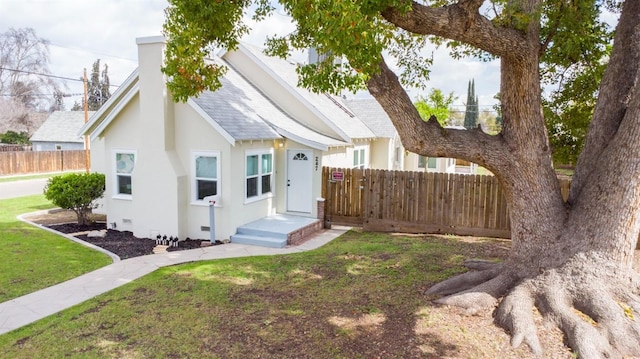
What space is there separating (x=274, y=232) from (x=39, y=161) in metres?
29.8

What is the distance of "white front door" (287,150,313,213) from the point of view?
14.6 m

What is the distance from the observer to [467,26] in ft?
21.1

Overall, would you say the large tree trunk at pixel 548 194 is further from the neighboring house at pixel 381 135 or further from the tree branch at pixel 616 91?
the neighboring house at pixel 381 135

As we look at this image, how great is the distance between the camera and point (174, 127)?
41.3ft

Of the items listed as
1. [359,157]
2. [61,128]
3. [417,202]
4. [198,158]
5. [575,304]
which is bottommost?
[575,304]

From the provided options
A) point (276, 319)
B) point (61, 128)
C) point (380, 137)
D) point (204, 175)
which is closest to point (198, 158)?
point (204, 175)

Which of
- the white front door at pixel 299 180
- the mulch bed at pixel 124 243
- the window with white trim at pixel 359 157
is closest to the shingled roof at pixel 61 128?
the mulch bed at pixel 124 243

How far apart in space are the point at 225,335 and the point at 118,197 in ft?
29.6

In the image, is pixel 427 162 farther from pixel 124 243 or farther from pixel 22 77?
pixel 22 77

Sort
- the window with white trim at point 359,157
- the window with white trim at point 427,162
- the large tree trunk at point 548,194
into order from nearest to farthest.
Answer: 1. the large tree trunk at point 548,194
2. the window with white trim at point 359,157
3. the window with white trim at point 427,162

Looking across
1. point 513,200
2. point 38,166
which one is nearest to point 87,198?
point 513,200

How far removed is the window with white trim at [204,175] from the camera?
1241cm

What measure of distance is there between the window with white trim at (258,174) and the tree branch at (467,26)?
744 cm

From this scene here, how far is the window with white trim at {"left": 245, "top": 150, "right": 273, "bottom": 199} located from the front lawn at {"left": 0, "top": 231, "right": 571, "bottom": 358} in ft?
13.3
